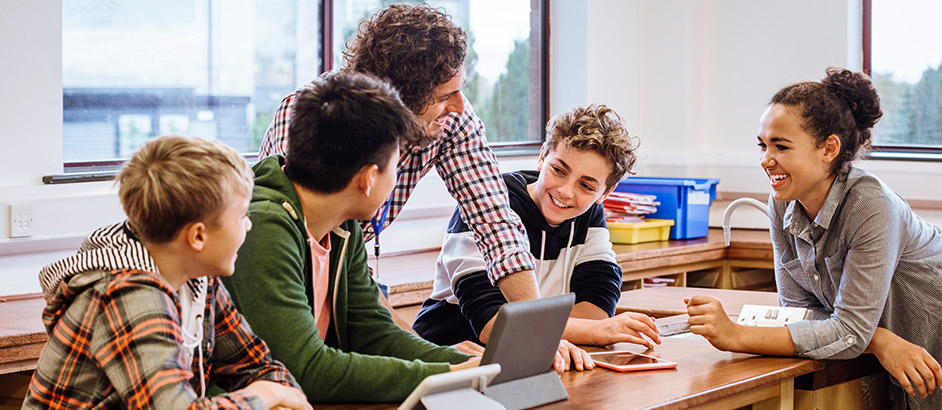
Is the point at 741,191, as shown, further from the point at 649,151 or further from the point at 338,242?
the point at 338,242

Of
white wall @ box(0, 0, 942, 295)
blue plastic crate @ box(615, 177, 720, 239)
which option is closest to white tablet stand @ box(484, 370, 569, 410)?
white wall @ box(0, 0, 942, 295)

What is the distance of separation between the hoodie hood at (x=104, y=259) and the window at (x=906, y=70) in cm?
384

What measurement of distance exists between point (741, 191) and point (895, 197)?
2404mm

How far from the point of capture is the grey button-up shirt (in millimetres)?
2068

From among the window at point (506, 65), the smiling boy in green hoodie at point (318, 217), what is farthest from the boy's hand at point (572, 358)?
the window at point (506, 65)

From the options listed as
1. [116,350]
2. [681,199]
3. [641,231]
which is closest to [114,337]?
[116,350]

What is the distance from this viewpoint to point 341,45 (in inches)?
149

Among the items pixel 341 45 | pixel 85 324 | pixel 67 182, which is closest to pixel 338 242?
pixel 85 324

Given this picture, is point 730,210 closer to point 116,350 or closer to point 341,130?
point 341,130

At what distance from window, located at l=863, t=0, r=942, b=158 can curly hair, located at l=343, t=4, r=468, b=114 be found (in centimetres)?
302

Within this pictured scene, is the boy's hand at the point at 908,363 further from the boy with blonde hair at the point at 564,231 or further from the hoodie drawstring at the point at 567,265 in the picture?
the hoodie drawstring at the point at 567,265

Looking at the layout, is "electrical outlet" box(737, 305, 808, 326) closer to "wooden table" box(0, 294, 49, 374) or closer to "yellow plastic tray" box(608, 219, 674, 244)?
"wooden table" box(0, 294, 49, 374)

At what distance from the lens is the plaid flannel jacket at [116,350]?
47.5 inches

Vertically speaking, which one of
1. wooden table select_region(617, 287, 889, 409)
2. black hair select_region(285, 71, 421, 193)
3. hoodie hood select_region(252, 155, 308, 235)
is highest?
black hair select_region(285, 71, 421, 193)
